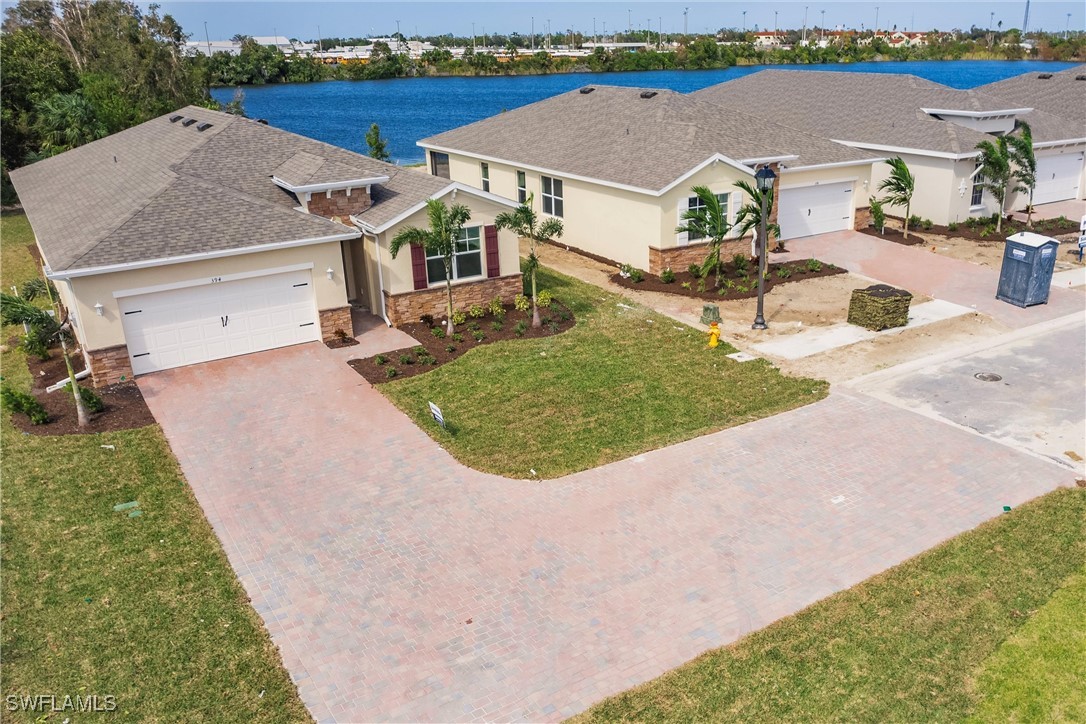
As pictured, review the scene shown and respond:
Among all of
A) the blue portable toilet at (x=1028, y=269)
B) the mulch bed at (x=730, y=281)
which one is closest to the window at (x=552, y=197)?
the mulch bed at (x=730, y=281)

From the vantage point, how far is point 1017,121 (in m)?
32.6

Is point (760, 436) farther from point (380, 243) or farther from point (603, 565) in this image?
point (380, 243)

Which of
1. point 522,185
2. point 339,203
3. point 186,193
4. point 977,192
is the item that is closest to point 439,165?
point 522,185

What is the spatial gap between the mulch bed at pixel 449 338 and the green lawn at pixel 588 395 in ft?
1.33

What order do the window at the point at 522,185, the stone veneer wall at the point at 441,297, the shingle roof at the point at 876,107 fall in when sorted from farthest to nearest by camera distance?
the shingle roof at the point at 876,107, the window at the point at 522,185, the stone veneer wall at the point at 441,297

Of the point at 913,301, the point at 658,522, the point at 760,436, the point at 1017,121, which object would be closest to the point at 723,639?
the point at 658,522

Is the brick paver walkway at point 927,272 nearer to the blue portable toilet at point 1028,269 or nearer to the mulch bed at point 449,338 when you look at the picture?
the blue portable toilet at point 1028,269

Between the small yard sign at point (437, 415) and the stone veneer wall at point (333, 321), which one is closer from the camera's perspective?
the small yard sign at point (437, 415)

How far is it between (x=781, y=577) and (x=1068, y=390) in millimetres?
9791

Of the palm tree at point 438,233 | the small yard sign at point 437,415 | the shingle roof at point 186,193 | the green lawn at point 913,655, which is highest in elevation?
the shingle roof at point 186,193

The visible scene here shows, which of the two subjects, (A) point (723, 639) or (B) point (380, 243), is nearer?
(A) point (723, 639)

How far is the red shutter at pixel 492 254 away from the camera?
69.9 ft

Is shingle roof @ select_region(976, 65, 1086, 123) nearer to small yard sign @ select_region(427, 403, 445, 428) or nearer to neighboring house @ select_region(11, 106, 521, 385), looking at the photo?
neighboring house @ select_region(11, 106, 521, 385)

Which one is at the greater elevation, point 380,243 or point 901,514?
point 380,243
